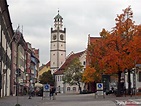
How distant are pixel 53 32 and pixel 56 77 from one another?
2450 centimetres

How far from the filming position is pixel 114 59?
50844mm

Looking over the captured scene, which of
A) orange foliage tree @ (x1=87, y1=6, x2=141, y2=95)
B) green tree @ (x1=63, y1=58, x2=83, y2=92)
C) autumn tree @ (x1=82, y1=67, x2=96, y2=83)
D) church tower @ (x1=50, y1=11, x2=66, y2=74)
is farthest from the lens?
church tower @ (x1=50, y1=11, x2=66, y2=74)

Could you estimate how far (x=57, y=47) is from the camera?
16975cm

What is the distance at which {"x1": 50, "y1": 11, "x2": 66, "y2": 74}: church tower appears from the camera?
557 feet

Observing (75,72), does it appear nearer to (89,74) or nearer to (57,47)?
(89,74)

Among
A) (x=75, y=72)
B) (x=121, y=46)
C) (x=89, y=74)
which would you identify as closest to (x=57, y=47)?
(x=75, y=72)

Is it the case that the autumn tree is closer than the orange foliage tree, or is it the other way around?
the orange foliage tree

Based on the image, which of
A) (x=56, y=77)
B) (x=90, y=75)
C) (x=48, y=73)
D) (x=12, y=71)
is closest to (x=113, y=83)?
(x=90, y=75)

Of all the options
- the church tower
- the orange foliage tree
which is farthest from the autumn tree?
the church tower

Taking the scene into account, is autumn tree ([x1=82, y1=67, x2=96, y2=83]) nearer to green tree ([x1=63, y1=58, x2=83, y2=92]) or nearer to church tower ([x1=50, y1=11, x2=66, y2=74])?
green tree ([x1=63, y1=58, x2=83, y2=92])

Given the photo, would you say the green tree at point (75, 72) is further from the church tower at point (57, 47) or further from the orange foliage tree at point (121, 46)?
the church tower at point (57, 47)

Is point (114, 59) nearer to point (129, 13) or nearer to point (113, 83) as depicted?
point (129, 13)

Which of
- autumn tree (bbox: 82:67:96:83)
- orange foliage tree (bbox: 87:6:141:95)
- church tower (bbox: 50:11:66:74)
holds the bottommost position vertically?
autumn tree (bbox: 82:67:96:83)

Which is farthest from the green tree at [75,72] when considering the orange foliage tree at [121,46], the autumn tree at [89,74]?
the orange foliage tree at [121,46]
